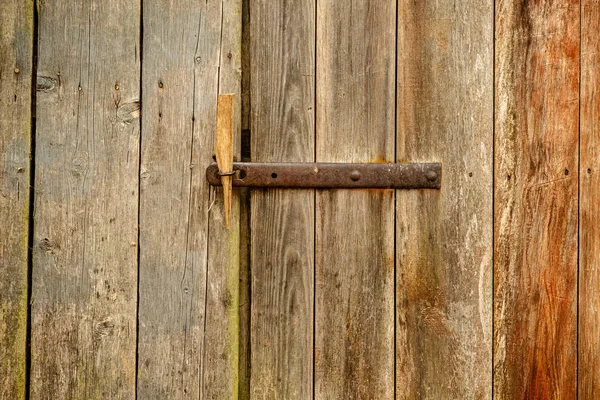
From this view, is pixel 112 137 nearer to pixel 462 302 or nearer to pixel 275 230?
pixel 275 230

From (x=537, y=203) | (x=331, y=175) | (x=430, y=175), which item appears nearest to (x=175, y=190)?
(x=331, y=175)

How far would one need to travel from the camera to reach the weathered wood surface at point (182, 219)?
0.97m

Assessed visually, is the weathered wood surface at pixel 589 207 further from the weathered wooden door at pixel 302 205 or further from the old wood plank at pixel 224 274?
the old wood plank at pixel 224 274

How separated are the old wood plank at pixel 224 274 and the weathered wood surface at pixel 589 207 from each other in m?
0.72

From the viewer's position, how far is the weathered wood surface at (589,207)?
0.98 metres

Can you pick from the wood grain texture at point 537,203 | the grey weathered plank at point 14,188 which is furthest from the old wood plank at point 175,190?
the wood grain texture at point 537,203

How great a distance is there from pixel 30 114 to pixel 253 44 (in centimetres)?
49

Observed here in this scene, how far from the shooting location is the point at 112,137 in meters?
0.97

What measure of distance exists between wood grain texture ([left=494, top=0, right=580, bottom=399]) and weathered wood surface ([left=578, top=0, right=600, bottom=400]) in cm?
2

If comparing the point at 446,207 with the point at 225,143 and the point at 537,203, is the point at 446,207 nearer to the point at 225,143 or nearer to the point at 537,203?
the point at 537,203

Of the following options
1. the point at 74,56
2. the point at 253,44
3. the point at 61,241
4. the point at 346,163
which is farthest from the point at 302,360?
the point at 74,56

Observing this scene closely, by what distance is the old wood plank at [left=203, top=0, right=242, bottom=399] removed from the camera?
98cm

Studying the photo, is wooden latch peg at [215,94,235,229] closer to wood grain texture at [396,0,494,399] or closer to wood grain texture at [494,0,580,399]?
wood grain texture at [396,0,494,399]

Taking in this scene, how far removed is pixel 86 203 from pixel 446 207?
29.7 inches
